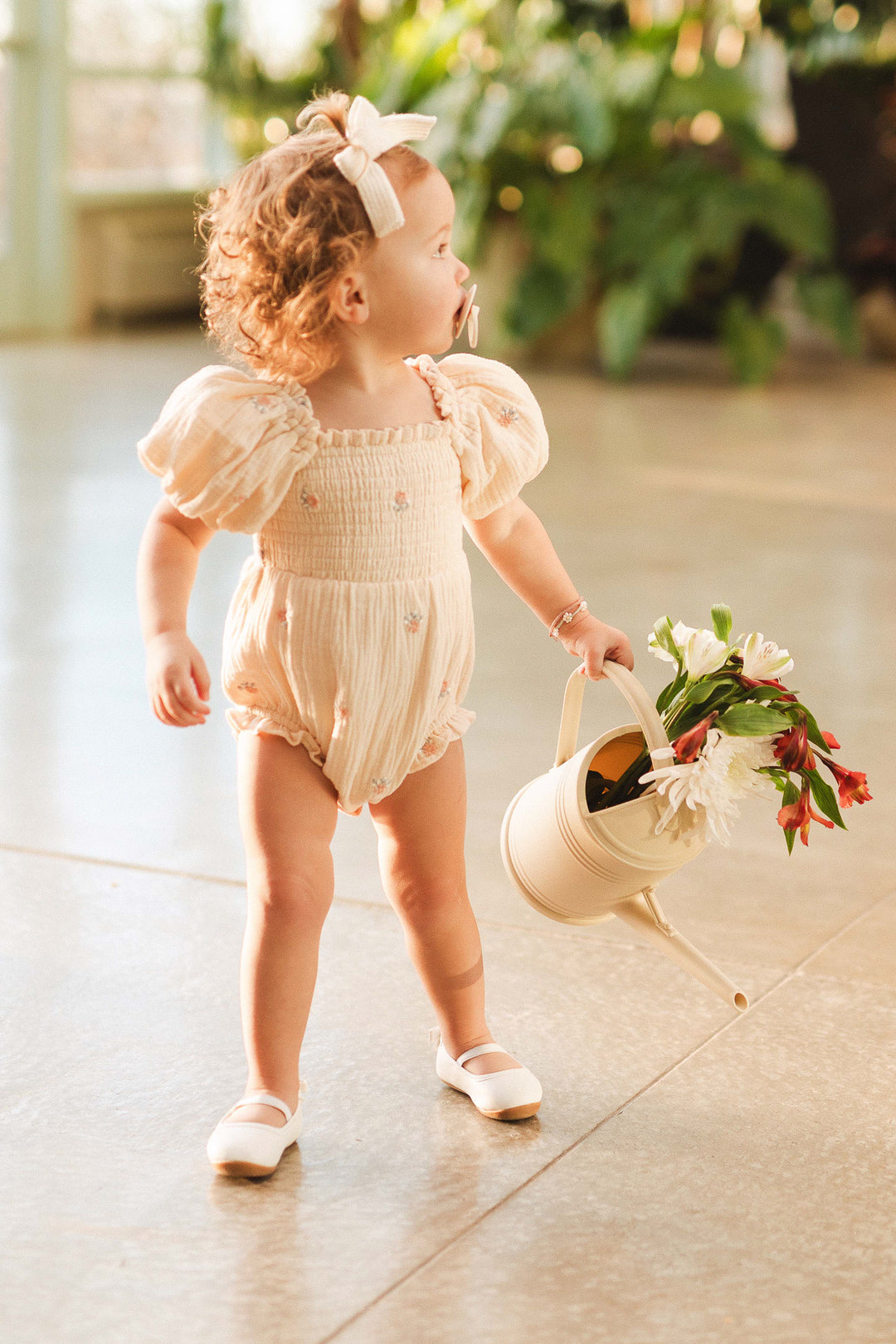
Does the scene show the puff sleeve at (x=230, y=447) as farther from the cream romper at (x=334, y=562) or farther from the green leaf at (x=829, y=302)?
the green leaf at (x=829, y=302)

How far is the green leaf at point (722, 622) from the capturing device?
1737mm

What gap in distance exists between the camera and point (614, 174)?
8.38 metres

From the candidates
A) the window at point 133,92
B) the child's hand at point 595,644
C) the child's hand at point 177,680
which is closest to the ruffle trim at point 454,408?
the child's hand at point 595,644

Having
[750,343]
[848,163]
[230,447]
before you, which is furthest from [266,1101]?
[848,163]

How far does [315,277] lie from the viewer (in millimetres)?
1589

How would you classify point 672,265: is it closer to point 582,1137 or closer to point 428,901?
point 428,901

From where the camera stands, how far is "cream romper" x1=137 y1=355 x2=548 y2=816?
63.1 inches

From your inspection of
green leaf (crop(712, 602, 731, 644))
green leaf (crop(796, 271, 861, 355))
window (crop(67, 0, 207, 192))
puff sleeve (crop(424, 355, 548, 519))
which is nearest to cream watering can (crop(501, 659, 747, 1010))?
green leaf (crop(712, 602, 731, 644))

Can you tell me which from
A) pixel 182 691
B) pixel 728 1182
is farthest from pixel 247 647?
pixel 728 1182

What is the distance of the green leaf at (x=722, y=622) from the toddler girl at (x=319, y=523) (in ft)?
0.80

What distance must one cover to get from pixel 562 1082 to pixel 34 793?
1.21 metres

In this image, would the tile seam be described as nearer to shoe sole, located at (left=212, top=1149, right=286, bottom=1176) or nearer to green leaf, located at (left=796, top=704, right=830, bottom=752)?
shoe sole, located at (left=212, top=1149, right=286, bottom=1176)

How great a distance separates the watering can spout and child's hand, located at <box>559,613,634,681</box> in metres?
0.23

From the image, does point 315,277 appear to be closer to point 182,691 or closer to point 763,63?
point 182,691
